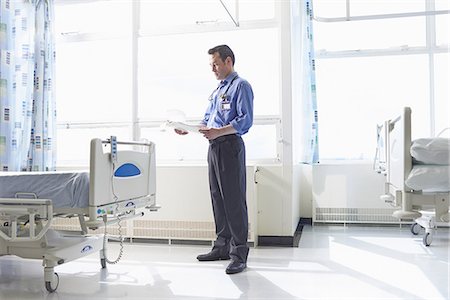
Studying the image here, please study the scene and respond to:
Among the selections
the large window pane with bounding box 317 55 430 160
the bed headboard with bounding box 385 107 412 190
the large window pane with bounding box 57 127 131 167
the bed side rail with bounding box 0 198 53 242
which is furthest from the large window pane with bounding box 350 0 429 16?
the bed side rail with bounding box 0 198 53 242

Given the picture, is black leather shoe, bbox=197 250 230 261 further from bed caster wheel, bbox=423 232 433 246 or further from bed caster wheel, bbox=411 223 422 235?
bed caster wheel, bbox=411 223 422 235

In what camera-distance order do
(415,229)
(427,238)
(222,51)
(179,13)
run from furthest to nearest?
1. (179,13)
2. (415,229)
3. (427,238)
4. (222,51)

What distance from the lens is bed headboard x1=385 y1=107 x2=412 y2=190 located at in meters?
1.98

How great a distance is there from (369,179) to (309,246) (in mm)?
1296

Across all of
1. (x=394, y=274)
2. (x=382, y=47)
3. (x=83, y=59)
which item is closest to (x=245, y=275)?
(x=394, y=274)

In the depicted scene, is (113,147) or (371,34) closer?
(113,147)

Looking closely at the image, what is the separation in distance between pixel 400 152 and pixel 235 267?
123cm

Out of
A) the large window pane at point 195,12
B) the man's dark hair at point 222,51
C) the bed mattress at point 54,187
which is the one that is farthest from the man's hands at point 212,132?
the large window pane at point 195,12

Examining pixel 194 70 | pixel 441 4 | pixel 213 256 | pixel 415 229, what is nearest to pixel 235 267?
pixel 213 256

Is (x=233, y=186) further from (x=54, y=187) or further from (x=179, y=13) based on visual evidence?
(x=179, y=13)

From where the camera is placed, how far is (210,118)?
2924mm

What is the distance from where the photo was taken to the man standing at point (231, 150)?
8.67ft

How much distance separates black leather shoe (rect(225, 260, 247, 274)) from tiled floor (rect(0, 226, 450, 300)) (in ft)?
0.12

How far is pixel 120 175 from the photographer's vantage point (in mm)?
2410
